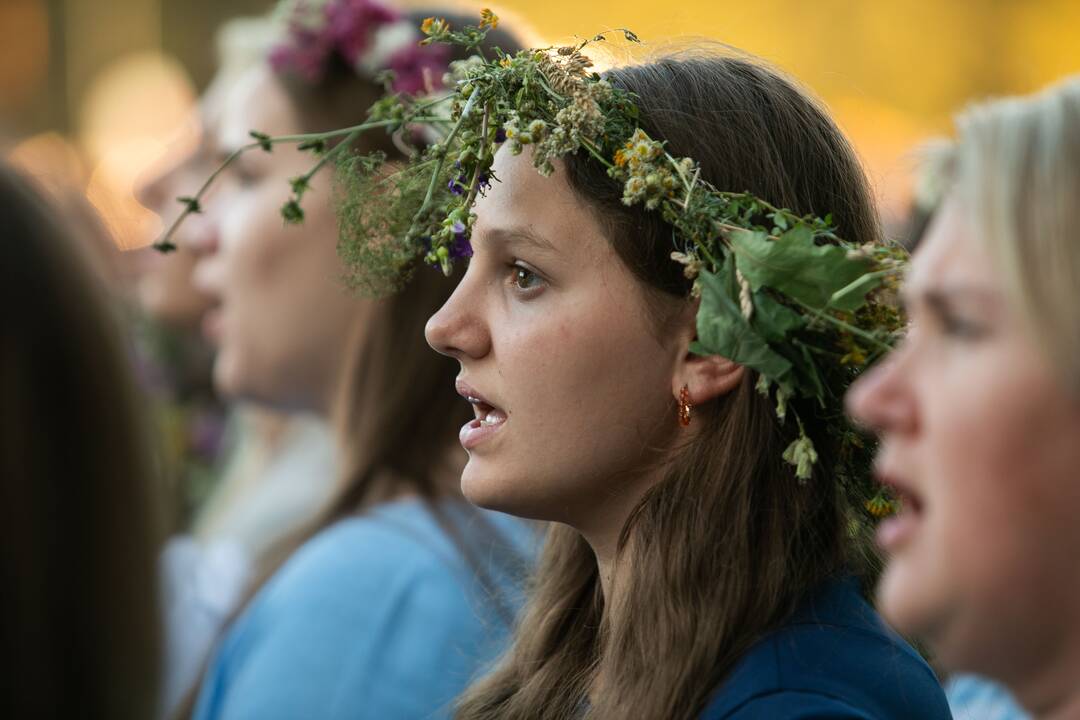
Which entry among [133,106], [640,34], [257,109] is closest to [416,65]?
[257,109]

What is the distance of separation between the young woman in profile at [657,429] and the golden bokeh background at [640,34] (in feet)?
Answer: 16.9

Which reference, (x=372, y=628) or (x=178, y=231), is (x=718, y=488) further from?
(x=178, y=231)

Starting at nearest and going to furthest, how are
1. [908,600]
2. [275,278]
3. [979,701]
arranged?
1. [908,600]
2. [979,701]
3. [275,278]

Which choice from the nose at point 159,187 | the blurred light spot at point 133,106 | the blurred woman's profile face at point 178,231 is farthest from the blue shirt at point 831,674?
the blurred light spot at point 133,106

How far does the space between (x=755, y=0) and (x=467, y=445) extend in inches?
337

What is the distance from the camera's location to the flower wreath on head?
6.06 ft

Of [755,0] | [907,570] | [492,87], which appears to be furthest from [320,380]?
[755,0]

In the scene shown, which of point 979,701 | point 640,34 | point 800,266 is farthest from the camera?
point 640,34

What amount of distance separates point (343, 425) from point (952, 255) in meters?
2.34

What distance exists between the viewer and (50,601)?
2064mm

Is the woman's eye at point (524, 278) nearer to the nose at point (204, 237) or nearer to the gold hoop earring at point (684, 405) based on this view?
the gold hoop earring at point (684, 405)

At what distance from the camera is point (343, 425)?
3547 mm

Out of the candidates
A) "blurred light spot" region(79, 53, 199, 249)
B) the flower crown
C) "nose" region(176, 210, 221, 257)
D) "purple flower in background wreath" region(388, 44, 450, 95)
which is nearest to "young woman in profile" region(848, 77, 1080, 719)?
"purple flower in background wreath" region(388, 44, 450, 95)

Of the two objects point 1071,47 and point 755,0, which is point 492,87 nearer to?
point 755,0
